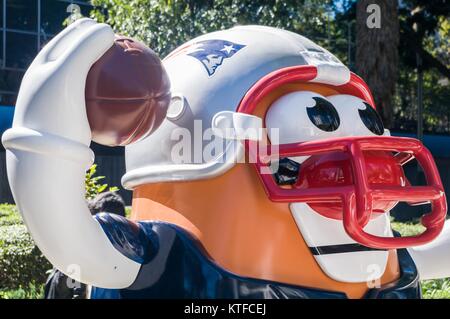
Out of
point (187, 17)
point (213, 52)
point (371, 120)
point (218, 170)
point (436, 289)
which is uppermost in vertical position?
point (187, 17)

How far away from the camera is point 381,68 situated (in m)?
8.20

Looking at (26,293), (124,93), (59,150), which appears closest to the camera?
(59,150)

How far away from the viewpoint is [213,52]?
8.97ft

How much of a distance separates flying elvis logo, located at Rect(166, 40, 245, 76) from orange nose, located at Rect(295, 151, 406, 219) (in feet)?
1.58

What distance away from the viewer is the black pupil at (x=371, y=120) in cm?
271

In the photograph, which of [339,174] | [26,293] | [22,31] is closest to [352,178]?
[339,174]

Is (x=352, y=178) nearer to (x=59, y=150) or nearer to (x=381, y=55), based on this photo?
(x=59, y=150)

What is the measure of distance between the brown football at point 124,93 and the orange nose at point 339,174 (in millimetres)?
539

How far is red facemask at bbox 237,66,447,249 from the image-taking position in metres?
2.37

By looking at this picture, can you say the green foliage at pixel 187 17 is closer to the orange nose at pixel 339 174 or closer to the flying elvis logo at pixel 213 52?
the flying elvis logo at pixel 213 52

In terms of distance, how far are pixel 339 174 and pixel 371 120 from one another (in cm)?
37

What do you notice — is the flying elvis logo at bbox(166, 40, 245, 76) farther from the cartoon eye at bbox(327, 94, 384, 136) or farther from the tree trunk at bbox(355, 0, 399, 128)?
the tree trunk at bbox(355, 0, 399, 128)

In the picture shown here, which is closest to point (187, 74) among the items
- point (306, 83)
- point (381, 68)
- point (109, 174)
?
point (306, 83)

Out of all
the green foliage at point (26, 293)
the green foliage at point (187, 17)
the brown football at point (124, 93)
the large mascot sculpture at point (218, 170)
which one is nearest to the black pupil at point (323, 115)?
the large mascot sculpture at point (218, 170)
